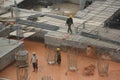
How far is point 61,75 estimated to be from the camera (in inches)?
894

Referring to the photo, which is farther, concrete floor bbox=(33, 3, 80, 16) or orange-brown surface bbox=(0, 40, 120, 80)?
concrete floor bbox=(33, 3, 80, 16)

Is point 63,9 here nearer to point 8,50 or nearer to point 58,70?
point 8,50

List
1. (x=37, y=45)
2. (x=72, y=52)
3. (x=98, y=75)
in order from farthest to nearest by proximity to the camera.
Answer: (x=37, y=45)
(x=72, y=52)
(x=98, y=75)

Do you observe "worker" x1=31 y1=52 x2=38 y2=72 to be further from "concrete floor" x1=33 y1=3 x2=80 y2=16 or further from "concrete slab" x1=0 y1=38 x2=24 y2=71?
"concrete floor" x1=33 y1=3 x2=80 y2=16

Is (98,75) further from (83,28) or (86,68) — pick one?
(83,28)

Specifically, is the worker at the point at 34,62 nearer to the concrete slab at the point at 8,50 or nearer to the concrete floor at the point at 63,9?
the concrete slab at the point at 8,50

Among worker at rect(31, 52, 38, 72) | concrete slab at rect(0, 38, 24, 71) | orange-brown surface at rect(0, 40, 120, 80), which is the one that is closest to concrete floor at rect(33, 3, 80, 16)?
orange-brown surface at rect(0, 40, 120, 80)

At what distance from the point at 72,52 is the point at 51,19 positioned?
4.96 m

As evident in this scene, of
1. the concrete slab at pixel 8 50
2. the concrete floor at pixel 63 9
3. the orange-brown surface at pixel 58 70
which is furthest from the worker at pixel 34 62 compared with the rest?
the concrete floor at pixel 63 9

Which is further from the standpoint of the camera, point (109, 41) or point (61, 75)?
point (109, 41)

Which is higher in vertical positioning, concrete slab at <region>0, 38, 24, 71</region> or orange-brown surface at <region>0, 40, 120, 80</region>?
concrete slab at <region>0, 38, 24, 71</region>

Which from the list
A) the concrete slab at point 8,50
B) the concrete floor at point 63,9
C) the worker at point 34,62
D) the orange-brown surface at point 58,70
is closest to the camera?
the orange-brown surface at point 58,70

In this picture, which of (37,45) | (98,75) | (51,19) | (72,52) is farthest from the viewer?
(51,19)

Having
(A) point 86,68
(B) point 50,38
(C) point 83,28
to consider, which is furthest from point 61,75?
(C) point 83,28
